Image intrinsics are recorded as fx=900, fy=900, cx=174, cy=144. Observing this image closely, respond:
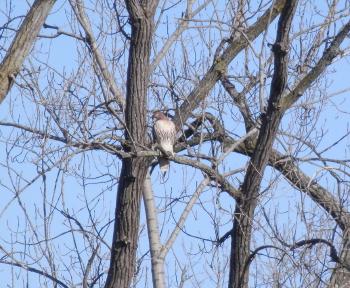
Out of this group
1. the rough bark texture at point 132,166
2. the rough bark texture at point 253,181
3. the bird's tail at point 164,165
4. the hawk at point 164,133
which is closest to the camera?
the rough bark texture at point 253,181

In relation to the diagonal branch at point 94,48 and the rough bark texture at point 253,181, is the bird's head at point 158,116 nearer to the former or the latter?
the diagonal branch at point 94,48

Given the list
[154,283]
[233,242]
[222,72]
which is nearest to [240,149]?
[222,72]

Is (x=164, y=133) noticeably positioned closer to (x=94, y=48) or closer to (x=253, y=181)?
(x=94, y=48)

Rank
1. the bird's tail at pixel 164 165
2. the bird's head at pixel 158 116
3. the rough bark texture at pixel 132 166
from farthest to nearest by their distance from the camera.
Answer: the bird's head at pixel 158 116
the bird's tail at pixel 164 165
the rough bark texture at pixel 132 166

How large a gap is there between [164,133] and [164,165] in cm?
35

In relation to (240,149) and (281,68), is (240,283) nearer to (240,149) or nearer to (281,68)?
(281,68)

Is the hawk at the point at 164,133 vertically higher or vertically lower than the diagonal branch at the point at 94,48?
lower

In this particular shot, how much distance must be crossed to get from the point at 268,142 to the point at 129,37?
1.03 metres

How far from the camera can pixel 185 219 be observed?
6.50 meters

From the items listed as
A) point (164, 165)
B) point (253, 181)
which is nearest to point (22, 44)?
point (253, 181)

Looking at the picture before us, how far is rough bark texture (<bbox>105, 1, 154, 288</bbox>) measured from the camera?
5168mm

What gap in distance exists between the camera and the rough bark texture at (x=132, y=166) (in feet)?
17.0

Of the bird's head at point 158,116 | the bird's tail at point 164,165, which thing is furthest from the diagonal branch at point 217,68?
the bird's tail at point 164,165

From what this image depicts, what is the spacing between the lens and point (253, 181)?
5.29m
